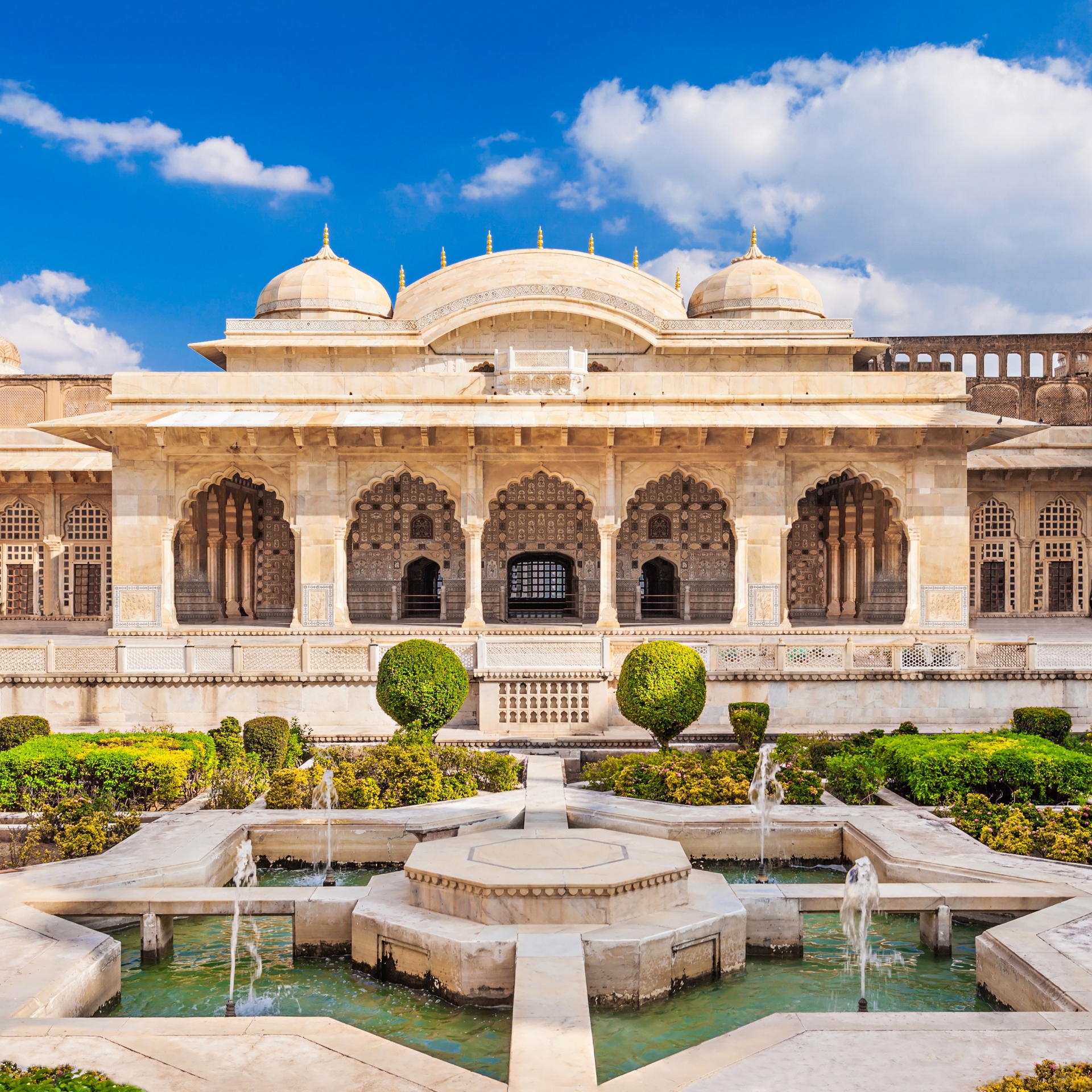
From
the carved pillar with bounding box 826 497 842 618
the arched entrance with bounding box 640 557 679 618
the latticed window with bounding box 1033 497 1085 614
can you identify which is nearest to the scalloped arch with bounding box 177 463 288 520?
the arched entrance with bounding box 640 557 679 618

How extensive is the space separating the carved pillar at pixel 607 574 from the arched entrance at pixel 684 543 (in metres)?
3.38

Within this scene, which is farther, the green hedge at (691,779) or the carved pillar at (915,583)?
the carved pillar at (915,583)

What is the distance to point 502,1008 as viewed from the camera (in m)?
5.01

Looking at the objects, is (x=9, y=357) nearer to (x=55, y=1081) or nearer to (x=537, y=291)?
(x=537, y=291)

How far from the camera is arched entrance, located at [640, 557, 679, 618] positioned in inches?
769

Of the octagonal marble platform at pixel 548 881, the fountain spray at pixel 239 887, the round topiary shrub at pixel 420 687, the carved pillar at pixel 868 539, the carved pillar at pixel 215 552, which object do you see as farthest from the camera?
the carved pillar at pixel 868 539

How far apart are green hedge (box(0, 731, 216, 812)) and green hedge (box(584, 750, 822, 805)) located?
3649 mm

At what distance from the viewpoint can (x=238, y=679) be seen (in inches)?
478

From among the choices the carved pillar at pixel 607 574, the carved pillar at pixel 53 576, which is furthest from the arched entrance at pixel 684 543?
the carved pillar at pixel 53 576

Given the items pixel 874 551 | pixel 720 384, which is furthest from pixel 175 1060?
pixel 874 551

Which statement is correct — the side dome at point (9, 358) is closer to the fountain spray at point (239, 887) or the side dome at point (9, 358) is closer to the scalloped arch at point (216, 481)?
the scalloped arch at point (216, 481)

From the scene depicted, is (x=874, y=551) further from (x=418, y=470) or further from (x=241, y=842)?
(x=241, y=842)

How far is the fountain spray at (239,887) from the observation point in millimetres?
5238

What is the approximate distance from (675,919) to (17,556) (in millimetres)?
19150
